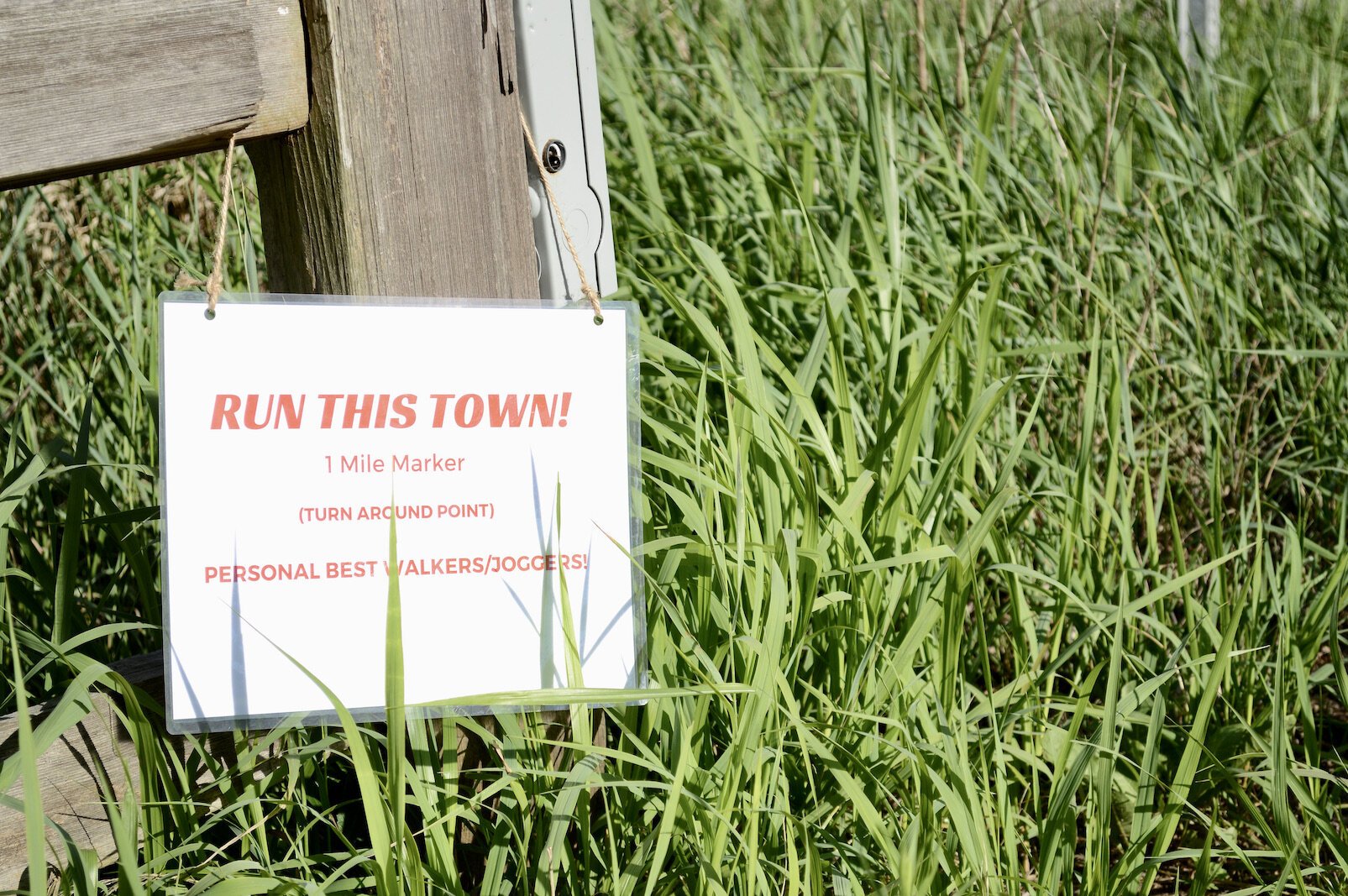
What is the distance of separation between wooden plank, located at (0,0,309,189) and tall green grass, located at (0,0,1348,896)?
35 centimetres

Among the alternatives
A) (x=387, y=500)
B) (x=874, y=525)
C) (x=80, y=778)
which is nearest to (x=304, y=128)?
(x=387, y=500)

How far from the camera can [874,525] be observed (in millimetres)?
1334

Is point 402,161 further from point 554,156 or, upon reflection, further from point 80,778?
point 80,778

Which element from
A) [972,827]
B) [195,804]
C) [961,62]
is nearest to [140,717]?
[195,804]

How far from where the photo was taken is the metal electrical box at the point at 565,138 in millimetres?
1224

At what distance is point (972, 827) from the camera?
110cm

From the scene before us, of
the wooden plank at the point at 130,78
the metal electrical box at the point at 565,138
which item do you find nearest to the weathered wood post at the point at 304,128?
the wooden plank at the point at 130,78

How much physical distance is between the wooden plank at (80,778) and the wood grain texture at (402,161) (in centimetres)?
47

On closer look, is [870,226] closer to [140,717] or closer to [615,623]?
[615,623]

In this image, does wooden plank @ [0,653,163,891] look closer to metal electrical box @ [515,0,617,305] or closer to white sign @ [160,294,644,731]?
white sign @ [160,294,644,731]

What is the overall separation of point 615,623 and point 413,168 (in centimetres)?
49

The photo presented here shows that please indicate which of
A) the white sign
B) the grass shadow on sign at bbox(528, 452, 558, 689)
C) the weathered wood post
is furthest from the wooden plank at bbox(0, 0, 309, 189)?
the grass shadow on sign at bbox(528, 452, 558, 689)

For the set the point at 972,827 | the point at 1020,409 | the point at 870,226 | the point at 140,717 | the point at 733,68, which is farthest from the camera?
the point at 733,68

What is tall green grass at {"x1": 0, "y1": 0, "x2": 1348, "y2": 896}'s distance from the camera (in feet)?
3.52
